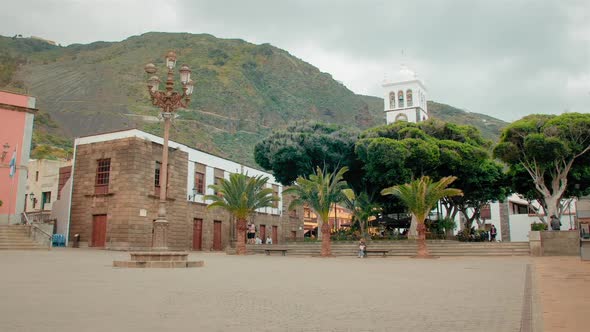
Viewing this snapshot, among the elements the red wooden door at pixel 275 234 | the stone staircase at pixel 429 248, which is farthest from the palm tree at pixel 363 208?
the red wooden door at pixel 275 234

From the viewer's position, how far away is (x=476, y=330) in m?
4.88

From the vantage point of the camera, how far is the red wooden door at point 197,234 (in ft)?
110

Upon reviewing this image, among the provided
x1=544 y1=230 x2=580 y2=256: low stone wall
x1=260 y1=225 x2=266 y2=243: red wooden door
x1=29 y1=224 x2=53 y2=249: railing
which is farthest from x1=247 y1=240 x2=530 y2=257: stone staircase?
x1=29 y1=224 x2=53 y2=249: railing

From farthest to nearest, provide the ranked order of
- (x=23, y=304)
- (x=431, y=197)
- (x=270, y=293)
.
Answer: (x=431, y=197)
(x=270, y=293)
(x=23, y=304)

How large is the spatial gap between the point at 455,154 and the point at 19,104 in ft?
85.8

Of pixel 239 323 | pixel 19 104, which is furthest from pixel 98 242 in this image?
pixel 239 323

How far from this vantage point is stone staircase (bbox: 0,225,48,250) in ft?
72.4

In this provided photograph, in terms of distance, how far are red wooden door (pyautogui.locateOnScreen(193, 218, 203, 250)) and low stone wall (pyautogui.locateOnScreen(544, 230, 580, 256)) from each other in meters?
21.2

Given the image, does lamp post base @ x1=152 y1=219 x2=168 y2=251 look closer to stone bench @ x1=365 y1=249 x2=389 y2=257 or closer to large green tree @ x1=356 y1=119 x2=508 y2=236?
stone bench @ x1=365 y1=249 x2=389 y2=257

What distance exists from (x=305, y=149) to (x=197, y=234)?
954 cm

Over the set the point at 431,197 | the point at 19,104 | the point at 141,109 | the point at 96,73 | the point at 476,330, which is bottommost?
the point at 476,330

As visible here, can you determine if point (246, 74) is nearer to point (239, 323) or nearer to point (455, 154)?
point (455, 154)

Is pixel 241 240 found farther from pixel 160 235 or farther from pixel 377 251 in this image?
pixel 160 235

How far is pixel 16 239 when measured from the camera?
22938 millimetres
